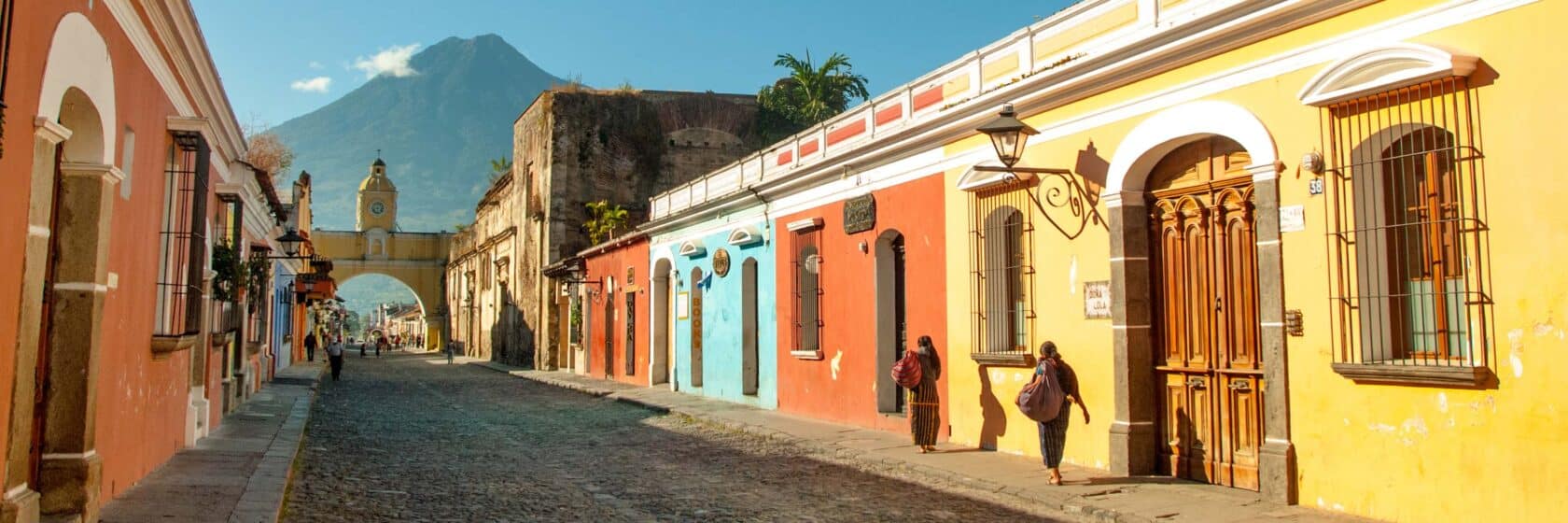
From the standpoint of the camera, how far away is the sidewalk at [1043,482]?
7465 millimetres

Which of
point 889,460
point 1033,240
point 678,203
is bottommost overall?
point 889,460

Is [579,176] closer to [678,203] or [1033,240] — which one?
[678,203]

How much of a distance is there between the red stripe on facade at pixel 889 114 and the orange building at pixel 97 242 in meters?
7.21

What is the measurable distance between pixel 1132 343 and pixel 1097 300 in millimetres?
595

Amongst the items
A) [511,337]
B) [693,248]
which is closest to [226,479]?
[693,248]

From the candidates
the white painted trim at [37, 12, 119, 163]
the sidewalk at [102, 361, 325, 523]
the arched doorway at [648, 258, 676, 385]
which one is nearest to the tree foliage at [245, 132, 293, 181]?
the arched doorway at [648, 258, 676, 385]

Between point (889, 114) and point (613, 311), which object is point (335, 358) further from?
point (889, 114)

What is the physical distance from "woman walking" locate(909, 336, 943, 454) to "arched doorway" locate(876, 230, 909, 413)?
1605 millimetres

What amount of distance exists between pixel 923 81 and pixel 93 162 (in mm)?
8527

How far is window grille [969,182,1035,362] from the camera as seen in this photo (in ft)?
35.2

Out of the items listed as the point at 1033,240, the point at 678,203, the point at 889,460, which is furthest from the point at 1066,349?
the point at 678,203

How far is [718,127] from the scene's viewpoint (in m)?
34.9

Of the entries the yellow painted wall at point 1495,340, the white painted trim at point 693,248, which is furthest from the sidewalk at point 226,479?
the white painted trim at point 693,248

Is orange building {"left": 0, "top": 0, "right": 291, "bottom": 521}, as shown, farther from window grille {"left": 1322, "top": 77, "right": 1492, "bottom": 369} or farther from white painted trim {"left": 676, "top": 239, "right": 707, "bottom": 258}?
white painted trim {"left": 676, "top": 239, "right": 707, "bottom": 258}
